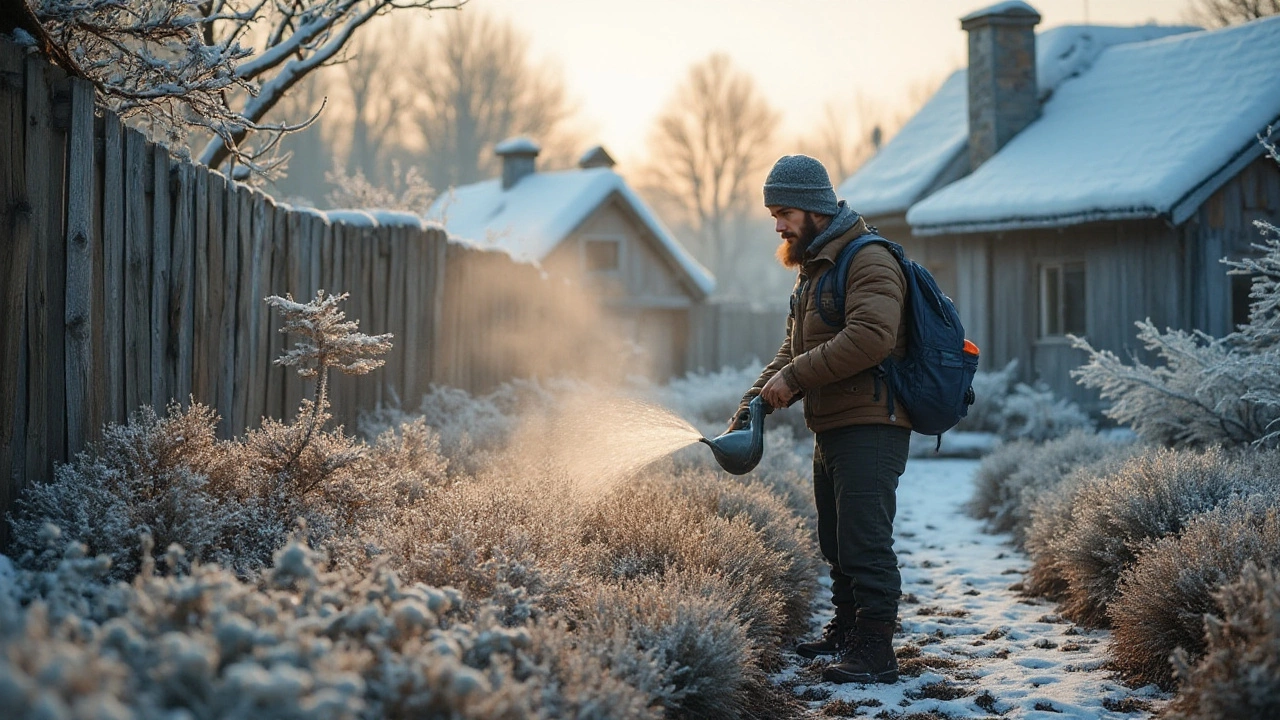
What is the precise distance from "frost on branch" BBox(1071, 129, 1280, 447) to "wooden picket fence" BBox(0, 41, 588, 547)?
5.29m

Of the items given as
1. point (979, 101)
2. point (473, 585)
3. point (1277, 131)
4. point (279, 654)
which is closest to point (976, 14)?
point (979, 101)

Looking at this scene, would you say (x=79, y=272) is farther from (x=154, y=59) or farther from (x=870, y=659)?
(x=870, y=659)

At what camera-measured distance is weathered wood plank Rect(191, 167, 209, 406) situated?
218 inches

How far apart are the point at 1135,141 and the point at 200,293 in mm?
13093

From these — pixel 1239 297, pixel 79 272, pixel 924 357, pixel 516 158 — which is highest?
pixel 516 158

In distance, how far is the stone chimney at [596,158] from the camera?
2711 centimetres

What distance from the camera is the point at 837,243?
4.67 meters

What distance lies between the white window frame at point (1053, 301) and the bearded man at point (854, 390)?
11.8m

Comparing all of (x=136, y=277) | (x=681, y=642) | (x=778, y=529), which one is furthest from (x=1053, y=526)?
(x=136, y=277)

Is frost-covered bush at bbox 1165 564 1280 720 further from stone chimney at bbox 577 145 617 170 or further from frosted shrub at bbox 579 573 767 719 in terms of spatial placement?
stone chimney at bbox 577 145 617 170

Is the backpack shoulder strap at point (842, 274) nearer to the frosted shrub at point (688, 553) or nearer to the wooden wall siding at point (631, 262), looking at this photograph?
the frosted shrub at point (688, 553)

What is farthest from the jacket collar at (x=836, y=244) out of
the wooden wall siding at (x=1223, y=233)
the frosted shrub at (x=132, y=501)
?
the wooden wall siding at (x=1223, y=233)

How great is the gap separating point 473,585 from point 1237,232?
43.2ft

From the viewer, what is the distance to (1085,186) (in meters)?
14.3
